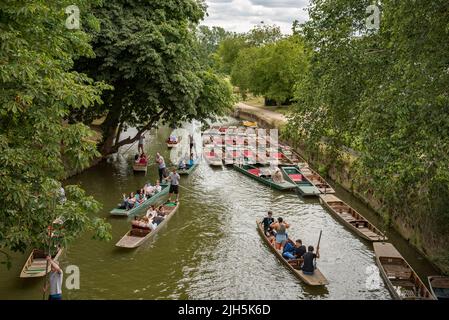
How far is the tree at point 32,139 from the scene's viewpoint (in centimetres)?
882

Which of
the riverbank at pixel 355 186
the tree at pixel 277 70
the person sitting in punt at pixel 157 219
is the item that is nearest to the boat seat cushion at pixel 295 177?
the riverbank at pixel 355 186

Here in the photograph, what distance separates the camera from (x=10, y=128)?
9.73m

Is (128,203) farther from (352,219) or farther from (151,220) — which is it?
(352,219)

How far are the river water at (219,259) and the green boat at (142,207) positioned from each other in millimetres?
294

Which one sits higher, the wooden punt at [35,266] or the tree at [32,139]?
the tree at [32,139]

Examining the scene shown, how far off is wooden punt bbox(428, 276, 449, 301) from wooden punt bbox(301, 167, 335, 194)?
427 inches

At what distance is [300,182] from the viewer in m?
25.7

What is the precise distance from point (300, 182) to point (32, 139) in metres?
18.0

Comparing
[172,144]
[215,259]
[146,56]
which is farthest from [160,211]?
[172,144]

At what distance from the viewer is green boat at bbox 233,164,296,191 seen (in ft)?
81.3

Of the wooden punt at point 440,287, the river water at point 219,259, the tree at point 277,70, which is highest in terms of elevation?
the tree at point 277,70

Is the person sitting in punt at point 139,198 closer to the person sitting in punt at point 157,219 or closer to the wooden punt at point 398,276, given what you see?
the person sitting in punt at point 157,219
